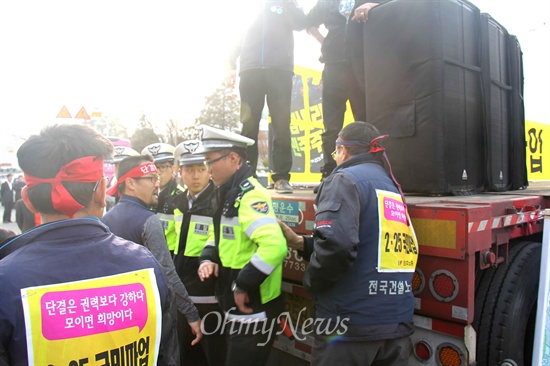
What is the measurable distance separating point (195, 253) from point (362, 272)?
1644mm

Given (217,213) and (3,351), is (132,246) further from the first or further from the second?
(217,213)

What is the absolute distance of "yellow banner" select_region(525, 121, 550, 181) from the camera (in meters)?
7.69

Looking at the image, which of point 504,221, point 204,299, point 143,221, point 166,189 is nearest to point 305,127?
point 166,189

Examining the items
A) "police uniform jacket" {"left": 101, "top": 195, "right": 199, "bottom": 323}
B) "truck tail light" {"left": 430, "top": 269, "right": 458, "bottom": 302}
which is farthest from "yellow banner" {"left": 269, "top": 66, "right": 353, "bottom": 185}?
"truck tail light" {"left": 430, "top": 269, "right": 458, "bottom": 302}

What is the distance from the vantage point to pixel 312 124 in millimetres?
6879

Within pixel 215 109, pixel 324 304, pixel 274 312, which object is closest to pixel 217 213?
pixel 274 312

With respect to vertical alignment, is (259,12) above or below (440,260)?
above

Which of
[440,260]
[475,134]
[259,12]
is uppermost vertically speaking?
[259,12]

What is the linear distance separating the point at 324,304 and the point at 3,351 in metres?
1.58

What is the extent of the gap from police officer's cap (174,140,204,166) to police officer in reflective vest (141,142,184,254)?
0.29 m

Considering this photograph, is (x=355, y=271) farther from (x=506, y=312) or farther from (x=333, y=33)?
(x=333, y=33)

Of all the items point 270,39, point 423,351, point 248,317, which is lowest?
point 423,351

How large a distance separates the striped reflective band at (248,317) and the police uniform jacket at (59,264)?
105 cm

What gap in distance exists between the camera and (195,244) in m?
3.47
